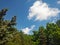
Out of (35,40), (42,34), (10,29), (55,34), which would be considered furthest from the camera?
(35,40)

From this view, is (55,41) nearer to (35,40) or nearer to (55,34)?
→ (55,34)

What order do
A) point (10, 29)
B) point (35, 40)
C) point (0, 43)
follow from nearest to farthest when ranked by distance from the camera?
1. point (0, 43)
2. point (10, 29)
3. point (35, 40)

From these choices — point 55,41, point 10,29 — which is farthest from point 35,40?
point 10,29

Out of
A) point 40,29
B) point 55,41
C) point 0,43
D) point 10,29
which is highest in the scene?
point 40,29

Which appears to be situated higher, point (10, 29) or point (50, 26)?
point (50, 26)

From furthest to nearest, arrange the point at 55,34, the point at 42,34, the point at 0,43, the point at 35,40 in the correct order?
the point at 35,40 < the point at 42,34 < the point at 55,34 < the point at 0,43

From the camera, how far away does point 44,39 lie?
8681 cm

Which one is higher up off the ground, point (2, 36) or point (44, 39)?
point (44, 39)

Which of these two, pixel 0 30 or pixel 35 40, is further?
pixel 35 40

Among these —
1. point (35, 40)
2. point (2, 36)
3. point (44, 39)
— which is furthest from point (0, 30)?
point (35, 40)

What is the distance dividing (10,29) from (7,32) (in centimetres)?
172

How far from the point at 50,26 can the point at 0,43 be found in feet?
208

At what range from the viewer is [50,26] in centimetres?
8850

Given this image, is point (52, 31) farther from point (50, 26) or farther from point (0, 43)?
point (0, 43)
